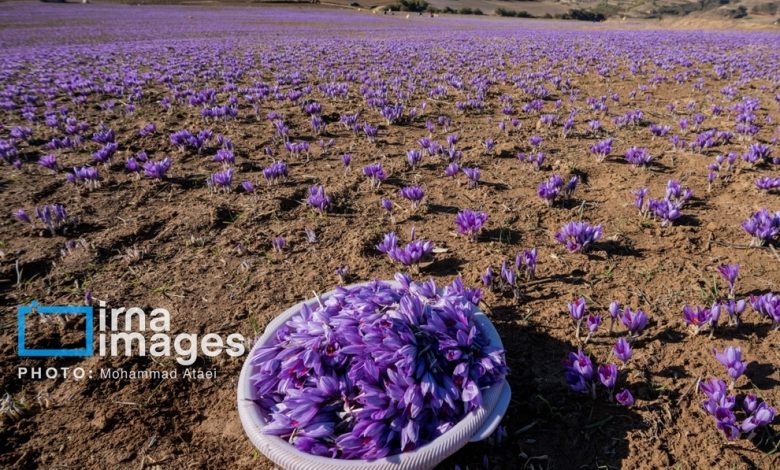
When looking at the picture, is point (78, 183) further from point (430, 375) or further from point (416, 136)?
point (430, 375)

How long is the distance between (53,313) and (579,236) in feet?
17.0

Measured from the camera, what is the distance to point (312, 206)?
223 inches

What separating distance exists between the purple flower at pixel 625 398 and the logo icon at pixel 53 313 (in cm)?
408

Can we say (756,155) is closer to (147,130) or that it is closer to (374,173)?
(374,173)

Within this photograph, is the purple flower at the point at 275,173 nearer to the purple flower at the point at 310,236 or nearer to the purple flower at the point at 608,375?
the purple flower at the point at 310,236

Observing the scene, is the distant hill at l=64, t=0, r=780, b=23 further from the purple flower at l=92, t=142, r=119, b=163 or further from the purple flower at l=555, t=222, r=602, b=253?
the purple flower at l=555, t=222, r=602, b=253

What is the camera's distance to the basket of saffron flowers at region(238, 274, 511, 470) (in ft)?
7.16

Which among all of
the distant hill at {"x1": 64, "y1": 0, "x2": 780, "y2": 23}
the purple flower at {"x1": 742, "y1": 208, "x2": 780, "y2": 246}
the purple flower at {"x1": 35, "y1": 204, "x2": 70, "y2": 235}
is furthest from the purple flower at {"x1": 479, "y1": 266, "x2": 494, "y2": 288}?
the distant hill at {"x1": 64, "y1": 0, "x2": 780, "y2": 23}

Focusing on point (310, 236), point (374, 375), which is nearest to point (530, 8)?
point (310, 236)

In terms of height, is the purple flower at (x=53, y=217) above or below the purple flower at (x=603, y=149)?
below

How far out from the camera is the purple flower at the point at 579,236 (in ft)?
14.6

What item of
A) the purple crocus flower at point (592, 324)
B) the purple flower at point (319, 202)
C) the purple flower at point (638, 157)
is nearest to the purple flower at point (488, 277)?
the purple crocus flower at point (592, 324)

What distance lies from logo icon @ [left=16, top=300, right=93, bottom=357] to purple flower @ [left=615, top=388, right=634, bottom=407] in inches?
161

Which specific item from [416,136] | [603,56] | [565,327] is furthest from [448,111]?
[603,56]
